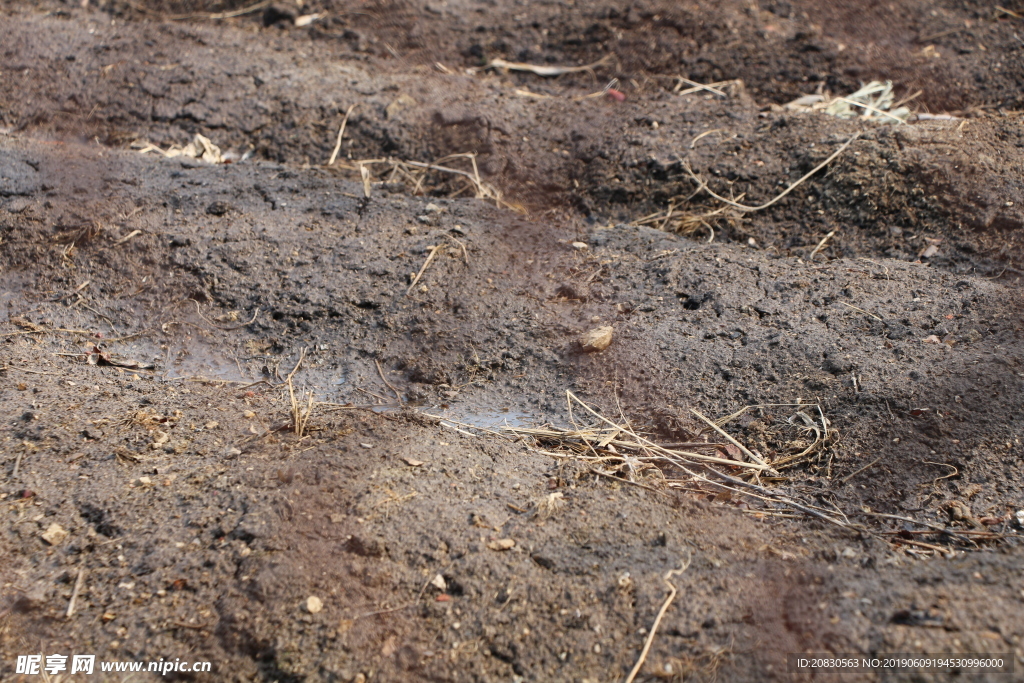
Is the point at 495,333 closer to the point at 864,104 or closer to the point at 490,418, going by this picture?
the point at 490,418

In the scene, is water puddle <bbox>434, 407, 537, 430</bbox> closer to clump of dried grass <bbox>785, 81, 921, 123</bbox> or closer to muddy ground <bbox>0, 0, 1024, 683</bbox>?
muddy ground <bbox>0, 0, 1024, 683</bbox>

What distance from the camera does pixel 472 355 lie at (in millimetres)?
2855

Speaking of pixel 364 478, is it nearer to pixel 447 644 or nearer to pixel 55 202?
pixel 447 644

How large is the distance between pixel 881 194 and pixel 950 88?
1.32 m

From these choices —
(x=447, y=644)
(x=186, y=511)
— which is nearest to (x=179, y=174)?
(x=186, y=511)

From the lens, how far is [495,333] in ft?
9.57

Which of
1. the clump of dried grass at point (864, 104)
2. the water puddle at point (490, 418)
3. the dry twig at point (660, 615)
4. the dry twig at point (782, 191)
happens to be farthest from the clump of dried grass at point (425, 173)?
the dry twig at point (660, 615)

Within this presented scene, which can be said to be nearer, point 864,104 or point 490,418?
point 490,418

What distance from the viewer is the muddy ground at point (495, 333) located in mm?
1766

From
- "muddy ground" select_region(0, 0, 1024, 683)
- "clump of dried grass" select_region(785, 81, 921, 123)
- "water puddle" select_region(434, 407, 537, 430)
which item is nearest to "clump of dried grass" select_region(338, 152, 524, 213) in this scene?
"muddy ground" select_region(0, 0, 1024, 683)

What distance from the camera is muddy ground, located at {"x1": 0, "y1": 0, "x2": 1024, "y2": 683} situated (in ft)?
5.79

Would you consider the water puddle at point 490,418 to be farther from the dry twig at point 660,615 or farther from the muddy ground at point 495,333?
the dry twig at point 660,615

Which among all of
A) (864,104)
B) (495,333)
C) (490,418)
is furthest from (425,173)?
(864,104)

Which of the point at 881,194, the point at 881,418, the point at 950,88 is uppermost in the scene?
the point at 950,88
